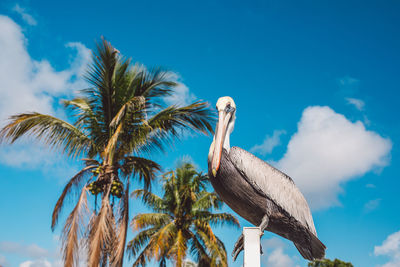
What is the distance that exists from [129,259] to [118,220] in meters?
8.59

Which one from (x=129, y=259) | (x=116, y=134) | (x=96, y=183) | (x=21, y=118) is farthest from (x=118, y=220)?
(x=129, y=259)

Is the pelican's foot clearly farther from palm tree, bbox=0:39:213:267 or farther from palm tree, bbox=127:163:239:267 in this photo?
palm tree, bbox=127:163:239:267

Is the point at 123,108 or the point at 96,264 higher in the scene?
the point at 123,108

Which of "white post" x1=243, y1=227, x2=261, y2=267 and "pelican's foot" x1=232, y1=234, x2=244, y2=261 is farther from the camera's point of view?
"pelican's foot" x1=232, y1=234, x2=244, y2=261

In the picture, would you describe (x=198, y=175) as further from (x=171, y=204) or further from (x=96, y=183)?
(x=96, y=183)

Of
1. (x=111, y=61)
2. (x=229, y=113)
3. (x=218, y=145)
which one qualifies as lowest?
(x=218, y=145)

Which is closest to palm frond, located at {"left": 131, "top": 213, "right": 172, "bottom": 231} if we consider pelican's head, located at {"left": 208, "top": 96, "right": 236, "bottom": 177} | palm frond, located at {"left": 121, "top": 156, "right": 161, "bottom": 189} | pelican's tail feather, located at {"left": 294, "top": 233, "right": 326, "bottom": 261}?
palm frond, located at {"left": 121, "top": 156, "right": 161, "bottom": 189}

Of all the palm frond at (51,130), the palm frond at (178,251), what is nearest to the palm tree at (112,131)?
the palm frond at (51,130)

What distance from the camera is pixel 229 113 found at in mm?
5418

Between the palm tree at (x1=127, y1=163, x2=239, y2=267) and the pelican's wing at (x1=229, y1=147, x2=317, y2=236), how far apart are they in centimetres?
1023

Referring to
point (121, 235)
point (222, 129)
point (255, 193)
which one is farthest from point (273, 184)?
point (121, 235)

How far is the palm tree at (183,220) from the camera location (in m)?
15.4

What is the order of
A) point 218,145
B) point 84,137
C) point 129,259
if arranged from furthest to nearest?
point 129,259
point 84,137
point 218,145

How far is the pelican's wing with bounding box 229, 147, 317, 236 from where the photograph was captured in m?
5.02
